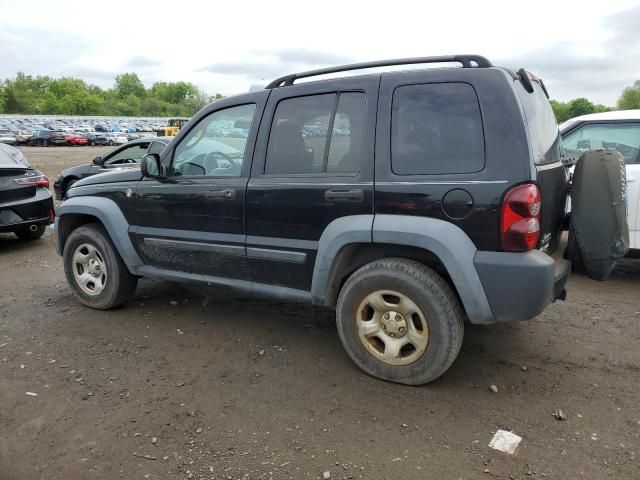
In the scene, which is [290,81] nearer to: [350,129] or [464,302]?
[350,129]

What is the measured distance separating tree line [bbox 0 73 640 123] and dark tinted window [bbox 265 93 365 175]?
411 ft

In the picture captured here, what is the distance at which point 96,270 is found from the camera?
4680mm

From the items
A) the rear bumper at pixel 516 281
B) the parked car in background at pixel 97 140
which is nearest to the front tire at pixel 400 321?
the rear bumper at pixel 516 281

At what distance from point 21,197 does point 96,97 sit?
481ft

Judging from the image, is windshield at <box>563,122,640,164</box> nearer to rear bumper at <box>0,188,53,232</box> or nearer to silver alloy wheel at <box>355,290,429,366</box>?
silver alloy wheel at <box>355,290,429,366</box>

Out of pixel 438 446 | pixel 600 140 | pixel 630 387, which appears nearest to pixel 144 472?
pixel 438 446

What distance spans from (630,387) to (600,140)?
11.0 feet

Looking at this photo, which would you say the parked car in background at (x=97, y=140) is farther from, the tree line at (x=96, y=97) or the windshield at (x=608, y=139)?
the tree line at (x=96, y=97)

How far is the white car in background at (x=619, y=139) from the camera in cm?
514

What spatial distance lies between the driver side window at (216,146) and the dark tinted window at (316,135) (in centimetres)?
30

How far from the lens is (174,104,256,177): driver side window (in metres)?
3.85

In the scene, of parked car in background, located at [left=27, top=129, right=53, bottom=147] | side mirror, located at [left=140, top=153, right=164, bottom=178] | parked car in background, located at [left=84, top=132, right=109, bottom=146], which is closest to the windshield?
side mirror, located at [left=140, top=153, right=164, bottom=178]

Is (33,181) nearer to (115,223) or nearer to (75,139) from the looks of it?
(115,223)

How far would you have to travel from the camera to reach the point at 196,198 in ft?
12.9
